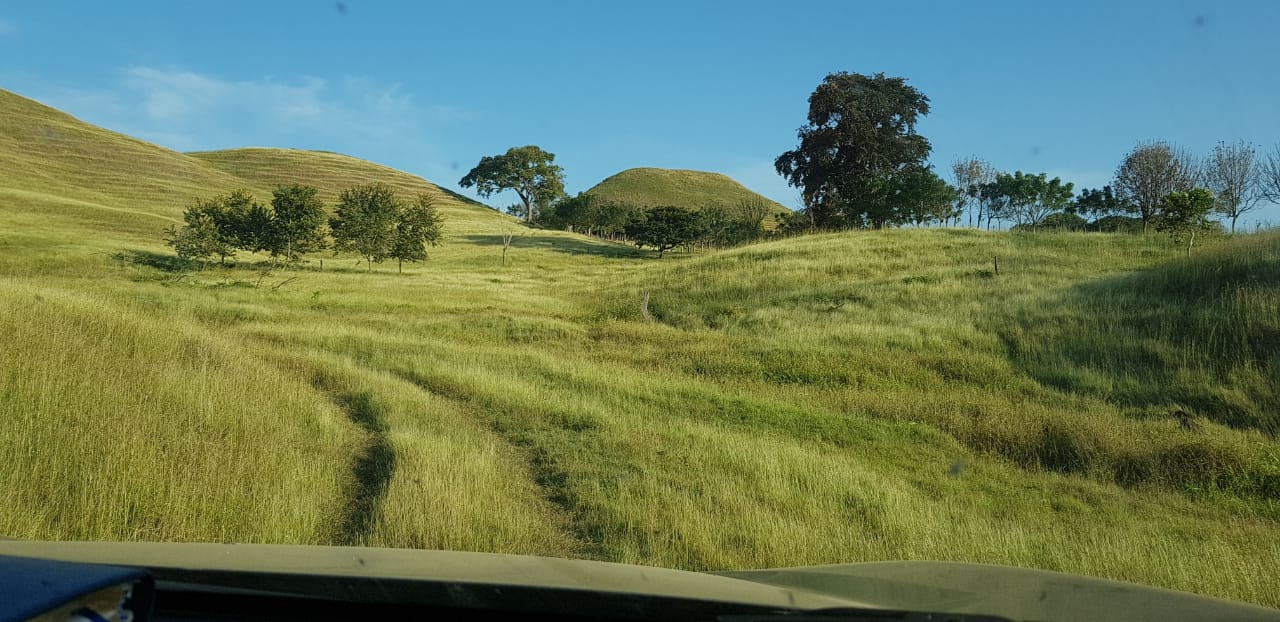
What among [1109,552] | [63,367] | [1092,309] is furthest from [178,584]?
[1092,309]

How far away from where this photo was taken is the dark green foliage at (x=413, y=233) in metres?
51.0

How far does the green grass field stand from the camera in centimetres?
610

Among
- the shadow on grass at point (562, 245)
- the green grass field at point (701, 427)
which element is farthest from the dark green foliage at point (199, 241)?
the shadow on grass at point (562, 245)

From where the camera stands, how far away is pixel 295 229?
46250mm

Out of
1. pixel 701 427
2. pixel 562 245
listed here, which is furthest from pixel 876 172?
pixel 701 427

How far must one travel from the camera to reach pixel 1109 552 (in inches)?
242

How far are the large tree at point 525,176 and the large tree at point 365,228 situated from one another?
49.9 meters

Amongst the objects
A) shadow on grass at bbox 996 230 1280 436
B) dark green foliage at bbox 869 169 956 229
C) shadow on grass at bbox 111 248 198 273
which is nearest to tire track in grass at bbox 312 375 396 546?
shadow on grass at bbox 996 230 1280 436

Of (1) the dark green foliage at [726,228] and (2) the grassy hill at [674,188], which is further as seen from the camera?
(2) the grassy hill at [674,188]

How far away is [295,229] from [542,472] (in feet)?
142

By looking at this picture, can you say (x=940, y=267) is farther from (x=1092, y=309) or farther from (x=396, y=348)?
(x=396, y=348)

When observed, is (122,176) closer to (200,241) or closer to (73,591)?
(200,241)

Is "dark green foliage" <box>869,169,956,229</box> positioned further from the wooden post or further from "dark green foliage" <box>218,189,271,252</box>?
"dark green foliage" <box>218,189,271,252</box>

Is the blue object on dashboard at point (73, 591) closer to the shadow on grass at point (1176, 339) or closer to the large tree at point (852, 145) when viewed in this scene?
the shadow on grass at point (1176, 339)
